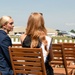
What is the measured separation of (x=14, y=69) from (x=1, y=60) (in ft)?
0.68

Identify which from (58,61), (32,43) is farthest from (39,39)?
(58,61)

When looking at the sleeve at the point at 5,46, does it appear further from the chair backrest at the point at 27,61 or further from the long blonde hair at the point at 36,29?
the long blonde hair at the point at 36,29

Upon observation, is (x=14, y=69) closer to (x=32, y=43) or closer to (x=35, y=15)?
(x=32, y=43)

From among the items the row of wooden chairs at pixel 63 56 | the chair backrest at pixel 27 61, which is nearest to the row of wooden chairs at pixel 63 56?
the row of wooden chairs at pixel 63 56

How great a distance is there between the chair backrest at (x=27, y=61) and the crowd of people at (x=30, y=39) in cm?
10

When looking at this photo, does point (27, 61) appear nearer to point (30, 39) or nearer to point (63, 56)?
point (30, 39)

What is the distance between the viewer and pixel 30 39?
4320 millimetres

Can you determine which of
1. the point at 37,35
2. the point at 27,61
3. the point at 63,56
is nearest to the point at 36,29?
the point at 37,35

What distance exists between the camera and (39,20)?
4.29 m

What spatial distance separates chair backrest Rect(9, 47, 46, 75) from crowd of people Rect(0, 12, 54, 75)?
0.10 metres

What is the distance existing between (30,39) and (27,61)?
31cm

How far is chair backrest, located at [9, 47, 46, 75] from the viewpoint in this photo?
409cm

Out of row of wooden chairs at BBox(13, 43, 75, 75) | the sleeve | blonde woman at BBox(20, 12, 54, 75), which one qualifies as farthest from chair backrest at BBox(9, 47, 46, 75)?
row of wooden chairs at BBox(13, 43, 75, 75)

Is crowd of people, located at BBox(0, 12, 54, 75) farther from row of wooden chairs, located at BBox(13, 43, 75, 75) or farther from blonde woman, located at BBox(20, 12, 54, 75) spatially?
row of wooden chairs, located at BBox(13, 43, 75, 75)
